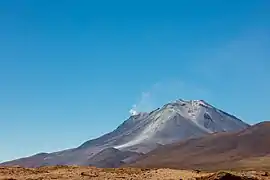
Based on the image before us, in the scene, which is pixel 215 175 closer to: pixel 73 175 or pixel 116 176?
pixel 116 176

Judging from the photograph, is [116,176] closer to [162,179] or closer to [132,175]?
[132,175]

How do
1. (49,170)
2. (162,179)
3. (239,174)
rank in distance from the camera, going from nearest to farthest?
1. (239,174)
2. (162,179)
3. (49,170)

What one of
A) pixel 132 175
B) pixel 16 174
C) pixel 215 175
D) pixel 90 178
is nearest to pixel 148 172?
pixel 132 175

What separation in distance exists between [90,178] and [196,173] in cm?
621

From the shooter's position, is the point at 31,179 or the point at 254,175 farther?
the point at 31,179

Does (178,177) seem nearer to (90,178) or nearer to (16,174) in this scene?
(90,178)

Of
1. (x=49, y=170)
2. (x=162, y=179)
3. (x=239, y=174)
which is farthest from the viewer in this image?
(x=49, y=170)

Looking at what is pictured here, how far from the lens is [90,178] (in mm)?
26562

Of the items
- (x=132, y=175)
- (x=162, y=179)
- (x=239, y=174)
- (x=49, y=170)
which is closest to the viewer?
(x=239, y=174)

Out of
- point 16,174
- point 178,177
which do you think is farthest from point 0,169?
point 178,177

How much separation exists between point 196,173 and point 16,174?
423 inches

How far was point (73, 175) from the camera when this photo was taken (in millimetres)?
27750

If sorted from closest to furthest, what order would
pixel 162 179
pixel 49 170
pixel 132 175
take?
pixel 162 179
pixel 132 175
pixel 49 170

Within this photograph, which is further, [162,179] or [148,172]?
[148,172]
